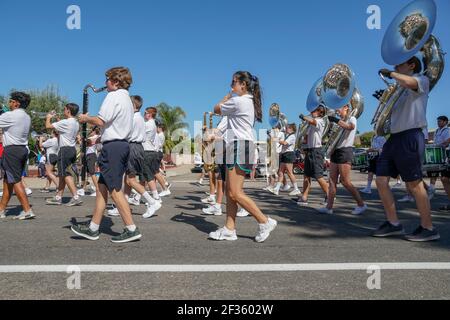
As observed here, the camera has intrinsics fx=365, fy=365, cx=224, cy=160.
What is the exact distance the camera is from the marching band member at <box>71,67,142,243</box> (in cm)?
392

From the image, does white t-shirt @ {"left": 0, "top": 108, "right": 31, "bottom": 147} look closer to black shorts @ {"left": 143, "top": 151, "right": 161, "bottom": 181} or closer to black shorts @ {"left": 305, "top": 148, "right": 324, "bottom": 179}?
black shorts @ {"left": 143, "top": 151, "right": 161, "bottom": 181}

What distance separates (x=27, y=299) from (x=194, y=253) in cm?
154

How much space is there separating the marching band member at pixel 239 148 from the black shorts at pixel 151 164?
2.92m

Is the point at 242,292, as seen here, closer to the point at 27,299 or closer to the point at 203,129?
the point at 27,299

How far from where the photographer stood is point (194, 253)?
11.7ft

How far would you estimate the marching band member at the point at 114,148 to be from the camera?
3918 mm

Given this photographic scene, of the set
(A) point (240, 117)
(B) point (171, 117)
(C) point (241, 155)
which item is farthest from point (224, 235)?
(B) point (171, 117)

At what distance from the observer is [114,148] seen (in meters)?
3.96

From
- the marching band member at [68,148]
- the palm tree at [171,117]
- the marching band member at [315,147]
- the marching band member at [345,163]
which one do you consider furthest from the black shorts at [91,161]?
the palm tree at [171,117]

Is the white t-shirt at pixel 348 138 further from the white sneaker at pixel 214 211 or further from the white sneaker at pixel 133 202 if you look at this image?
the white sneaker at pixel 133 202

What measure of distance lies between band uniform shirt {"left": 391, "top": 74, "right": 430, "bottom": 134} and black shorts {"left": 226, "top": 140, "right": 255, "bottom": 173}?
169 cm

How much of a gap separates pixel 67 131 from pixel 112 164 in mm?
3273
